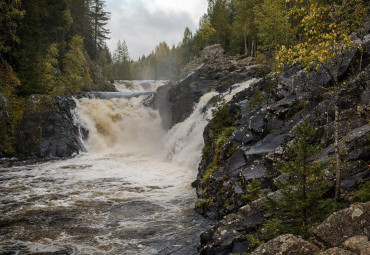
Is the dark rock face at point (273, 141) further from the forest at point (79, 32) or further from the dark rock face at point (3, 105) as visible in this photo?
the dark rock face at point (3, 105)

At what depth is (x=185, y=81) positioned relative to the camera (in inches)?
1164

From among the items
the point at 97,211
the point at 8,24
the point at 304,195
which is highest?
the point at 8,24

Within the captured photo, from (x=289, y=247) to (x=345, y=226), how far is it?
998 millimetres

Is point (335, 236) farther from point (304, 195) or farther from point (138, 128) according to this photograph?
point (138, 128)

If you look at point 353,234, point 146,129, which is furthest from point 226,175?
point 146,129

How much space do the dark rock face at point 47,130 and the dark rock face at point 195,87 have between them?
9152mm

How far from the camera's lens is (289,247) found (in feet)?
14.6

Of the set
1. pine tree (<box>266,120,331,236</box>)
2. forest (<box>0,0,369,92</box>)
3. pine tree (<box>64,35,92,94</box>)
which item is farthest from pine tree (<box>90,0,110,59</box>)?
pine tree (<box>266,120,331,236</box>)

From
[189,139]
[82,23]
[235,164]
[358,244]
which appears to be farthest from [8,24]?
[82,23]

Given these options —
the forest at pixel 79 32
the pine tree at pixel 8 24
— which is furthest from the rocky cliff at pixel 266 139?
the pine tree at pixel 8 24

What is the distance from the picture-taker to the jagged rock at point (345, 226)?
4.39 meters

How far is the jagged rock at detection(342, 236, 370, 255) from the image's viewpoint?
3743mm

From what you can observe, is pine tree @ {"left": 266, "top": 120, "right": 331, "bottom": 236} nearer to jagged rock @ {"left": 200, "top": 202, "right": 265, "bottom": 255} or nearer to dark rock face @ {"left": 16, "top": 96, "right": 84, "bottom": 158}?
jagged rock @ {"left": 200, "top": 202, "right": 265, "bottom": 255}

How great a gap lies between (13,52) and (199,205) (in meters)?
24.4
